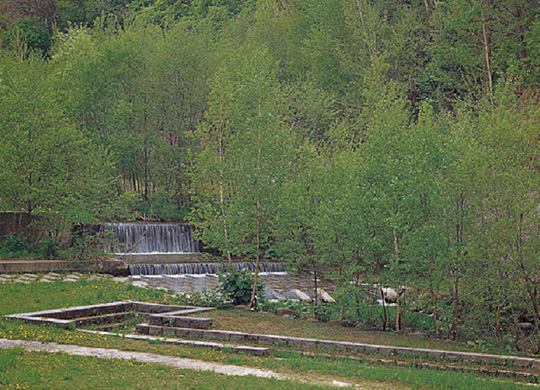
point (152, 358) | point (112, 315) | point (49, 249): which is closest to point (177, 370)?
point (152, 358)

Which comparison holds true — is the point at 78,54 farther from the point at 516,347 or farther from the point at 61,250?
the point at 516,347

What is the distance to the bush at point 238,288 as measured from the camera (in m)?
15.8

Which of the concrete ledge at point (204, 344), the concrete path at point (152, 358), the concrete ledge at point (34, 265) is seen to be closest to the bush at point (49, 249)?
the concrete ledge at point (34, 265)

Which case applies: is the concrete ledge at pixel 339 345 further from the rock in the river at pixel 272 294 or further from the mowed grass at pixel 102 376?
the rock in the river at pixel 272 294

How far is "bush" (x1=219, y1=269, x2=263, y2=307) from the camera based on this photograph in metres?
15.8

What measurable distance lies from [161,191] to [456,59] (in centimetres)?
1929

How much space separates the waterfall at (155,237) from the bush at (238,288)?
49.9ft

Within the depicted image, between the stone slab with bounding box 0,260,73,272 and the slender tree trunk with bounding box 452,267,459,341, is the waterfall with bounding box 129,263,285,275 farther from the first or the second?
the slender tree trunk with bounding box 452,267,459,341

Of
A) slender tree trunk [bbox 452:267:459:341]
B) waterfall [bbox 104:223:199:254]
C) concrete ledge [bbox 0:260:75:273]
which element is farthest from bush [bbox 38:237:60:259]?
slender tree trunk [bbox 452:267:459:341]

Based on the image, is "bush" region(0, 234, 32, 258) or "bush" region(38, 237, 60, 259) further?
"bush" region(38, 237, 60, 259)

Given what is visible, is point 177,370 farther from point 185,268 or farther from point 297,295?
point 185,268

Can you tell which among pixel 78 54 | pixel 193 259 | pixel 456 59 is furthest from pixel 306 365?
pixel 78 54

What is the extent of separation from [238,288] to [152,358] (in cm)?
642

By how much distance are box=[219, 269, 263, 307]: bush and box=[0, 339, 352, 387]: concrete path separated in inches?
236
